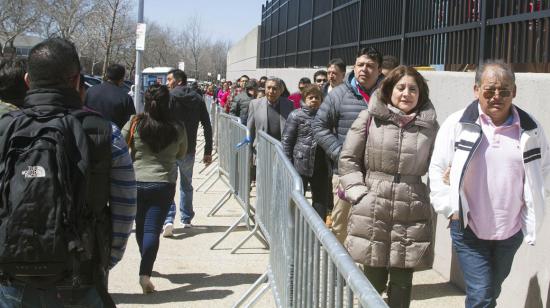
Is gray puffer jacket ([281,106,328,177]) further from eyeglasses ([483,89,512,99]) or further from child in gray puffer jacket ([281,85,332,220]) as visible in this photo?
eyeglasses ([483,89,512,99])

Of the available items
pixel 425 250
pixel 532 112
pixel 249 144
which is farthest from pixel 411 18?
pixel 425 250

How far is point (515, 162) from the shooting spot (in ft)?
13.3

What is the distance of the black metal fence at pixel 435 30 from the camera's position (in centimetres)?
570

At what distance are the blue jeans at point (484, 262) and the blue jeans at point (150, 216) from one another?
2.76 meters

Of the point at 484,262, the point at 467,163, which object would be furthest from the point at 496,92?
the point at 484,262

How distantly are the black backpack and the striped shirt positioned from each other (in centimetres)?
27

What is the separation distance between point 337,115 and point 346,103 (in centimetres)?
12

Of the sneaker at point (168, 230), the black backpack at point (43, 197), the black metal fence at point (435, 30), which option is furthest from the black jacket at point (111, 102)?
the black backpack at point (43, 197)

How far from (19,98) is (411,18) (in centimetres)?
520

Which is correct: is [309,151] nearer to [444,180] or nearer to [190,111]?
[190,111]

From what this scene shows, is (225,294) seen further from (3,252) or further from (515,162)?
(3,252)

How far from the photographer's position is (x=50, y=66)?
302 centimetres

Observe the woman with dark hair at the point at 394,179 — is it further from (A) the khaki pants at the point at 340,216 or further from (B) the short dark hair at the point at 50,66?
(B) the short dark hair at the point at 50,66

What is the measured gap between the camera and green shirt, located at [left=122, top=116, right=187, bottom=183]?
20.2ft
